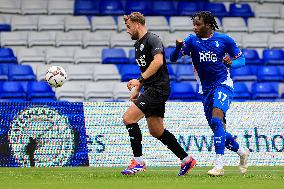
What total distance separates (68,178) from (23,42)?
35.7 feet

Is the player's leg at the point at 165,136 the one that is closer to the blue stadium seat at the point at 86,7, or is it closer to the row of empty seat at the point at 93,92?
the row of empty seat at the point at 93,92

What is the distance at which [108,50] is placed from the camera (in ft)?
60.6

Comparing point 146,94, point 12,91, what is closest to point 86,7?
point 12,91

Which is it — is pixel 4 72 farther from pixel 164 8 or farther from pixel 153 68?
pixel 153 68

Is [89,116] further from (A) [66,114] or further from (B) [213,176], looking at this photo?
(B) [213,176]

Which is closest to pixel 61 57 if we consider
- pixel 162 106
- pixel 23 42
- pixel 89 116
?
pixel 23 42

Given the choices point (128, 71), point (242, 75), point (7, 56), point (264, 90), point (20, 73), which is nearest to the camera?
point (20, 73)

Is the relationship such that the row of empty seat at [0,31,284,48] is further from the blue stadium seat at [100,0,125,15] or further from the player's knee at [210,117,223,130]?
the player's knee at [210,117,223,130]

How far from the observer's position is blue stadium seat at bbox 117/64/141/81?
57.7ft

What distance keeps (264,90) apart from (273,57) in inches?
58.2

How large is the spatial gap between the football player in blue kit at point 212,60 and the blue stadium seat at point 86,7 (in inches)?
428

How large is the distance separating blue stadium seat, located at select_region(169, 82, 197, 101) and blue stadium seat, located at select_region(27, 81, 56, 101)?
2849 mm

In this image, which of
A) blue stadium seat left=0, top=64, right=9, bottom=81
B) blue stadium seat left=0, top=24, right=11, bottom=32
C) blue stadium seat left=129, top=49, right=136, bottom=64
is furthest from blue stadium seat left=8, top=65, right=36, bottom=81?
blue stadium seat left=129, top=49, right=136, bottom=64

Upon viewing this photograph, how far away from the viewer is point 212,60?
352 inches
